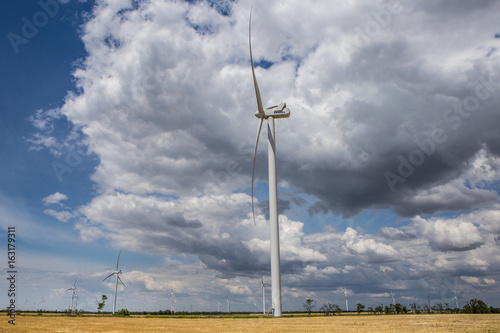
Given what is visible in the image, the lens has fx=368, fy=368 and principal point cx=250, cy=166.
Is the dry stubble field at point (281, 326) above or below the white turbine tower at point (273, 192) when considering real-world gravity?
below

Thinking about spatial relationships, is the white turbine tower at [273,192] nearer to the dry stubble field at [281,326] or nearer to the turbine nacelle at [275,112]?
the turbine nacelle at [275,112]

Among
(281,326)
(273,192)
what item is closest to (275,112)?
(273,192)

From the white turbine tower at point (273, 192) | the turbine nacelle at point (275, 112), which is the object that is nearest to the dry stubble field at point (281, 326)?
the white turbine tower at point (273, 192)

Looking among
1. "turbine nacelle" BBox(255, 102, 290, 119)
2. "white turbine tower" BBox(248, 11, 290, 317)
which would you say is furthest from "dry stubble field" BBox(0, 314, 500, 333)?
"turbine nacelle" BBox(255, 102, 290, 119)

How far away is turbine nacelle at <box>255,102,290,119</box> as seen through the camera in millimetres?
98812

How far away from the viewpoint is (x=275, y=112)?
325ft

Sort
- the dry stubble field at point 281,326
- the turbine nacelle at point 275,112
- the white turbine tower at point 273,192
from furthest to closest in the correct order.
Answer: the turbine nacelle at point 275,112 → the white turbine tower at point 273,192 → the dry stubble field at point 281,326

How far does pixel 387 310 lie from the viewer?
148875mm

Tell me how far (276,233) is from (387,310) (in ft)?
307

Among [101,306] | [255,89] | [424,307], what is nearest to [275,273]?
[255,89]

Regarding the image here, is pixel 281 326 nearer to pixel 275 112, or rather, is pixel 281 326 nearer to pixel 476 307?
pixel 275 112

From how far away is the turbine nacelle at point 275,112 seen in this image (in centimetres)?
9881

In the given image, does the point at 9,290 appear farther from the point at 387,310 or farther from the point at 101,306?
the point at 387,310

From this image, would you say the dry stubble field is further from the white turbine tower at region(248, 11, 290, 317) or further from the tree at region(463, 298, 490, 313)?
the tree at region(463, 298, 490, 313)
